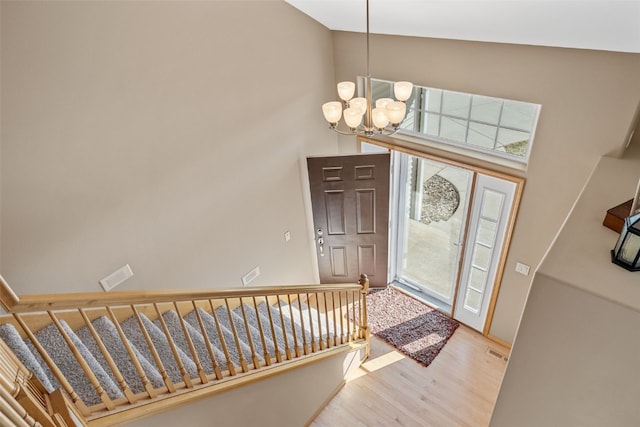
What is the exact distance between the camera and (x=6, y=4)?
1.93 metres

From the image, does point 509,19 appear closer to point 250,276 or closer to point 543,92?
point 543,92

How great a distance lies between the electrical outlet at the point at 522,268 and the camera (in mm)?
3553

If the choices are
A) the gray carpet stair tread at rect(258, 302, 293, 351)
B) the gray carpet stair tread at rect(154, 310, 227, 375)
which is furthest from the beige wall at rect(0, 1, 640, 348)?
the gray carpet stair tread at rect(258, 302, 293, 351)

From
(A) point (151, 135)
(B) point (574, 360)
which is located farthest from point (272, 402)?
(A) point (151, 135)

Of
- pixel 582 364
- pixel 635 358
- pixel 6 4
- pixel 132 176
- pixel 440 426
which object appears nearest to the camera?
pixel 635 358

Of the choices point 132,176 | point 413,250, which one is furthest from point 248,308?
point 413,250

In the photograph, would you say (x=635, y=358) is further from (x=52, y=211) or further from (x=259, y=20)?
(x=259, y=20)

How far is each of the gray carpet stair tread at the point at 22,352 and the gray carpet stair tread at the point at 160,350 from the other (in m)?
0.52

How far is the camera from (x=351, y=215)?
14.5 ft

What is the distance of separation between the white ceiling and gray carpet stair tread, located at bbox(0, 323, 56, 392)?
2.99m

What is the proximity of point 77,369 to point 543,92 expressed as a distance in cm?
353

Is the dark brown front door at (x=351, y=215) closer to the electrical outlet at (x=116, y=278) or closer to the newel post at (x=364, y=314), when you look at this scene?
the newel post at (x=364, y=314)

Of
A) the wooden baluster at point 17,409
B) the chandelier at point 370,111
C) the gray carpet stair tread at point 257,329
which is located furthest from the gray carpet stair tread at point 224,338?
the chandelier at point 370,111

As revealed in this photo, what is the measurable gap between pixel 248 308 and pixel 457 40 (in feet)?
9.58
